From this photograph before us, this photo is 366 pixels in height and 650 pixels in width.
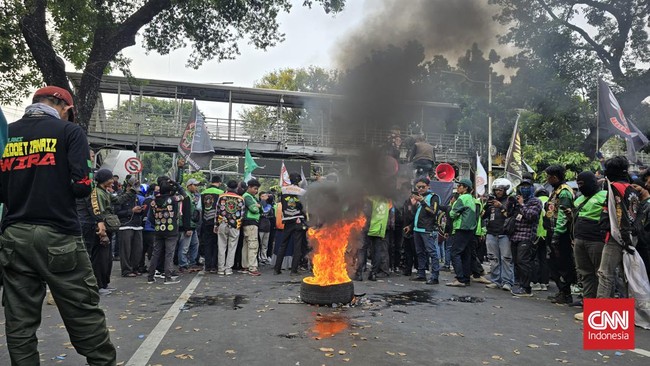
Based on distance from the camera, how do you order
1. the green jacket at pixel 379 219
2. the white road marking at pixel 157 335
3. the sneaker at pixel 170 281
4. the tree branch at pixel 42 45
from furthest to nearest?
the tree branch at pixel 42 45 → the green jacket at pixel 379 219 → the sneaker at pixel 170 281 → the white road marking at pixel 157 335

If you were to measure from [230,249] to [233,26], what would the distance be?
33.5 feet

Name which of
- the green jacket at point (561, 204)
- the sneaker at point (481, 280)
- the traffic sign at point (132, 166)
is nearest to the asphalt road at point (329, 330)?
the green jacket at point (561, 204)

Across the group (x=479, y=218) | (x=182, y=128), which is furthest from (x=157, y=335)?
(x=182, y=128)

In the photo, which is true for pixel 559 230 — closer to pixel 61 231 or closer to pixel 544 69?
pixel 61 231

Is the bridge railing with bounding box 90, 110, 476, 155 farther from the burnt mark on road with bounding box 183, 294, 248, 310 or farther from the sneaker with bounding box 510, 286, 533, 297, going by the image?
the burnt mark on road with bounding box 183, 294, 248, 310

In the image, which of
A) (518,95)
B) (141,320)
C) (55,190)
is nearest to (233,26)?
(518,95)

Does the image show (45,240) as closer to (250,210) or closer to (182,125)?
(250,210)

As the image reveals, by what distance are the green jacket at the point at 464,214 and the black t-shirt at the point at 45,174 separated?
714 cm

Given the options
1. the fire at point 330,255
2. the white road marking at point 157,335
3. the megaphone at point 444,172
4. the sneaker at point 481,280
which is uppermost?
the megaphone at point 444,172

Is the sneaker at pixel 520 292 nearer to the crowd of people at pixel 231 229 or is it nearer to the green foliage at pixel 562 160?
the crowd of people at pixel 231 229

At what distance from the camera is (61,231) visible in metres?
3.23

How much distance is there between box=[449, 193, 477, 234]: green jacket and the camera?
8.77m

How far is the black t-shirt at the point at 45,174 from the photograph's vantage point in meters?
3.22

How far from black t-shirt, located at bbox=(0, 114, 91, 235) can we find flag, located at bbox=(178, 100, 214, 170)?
42.3 ft
